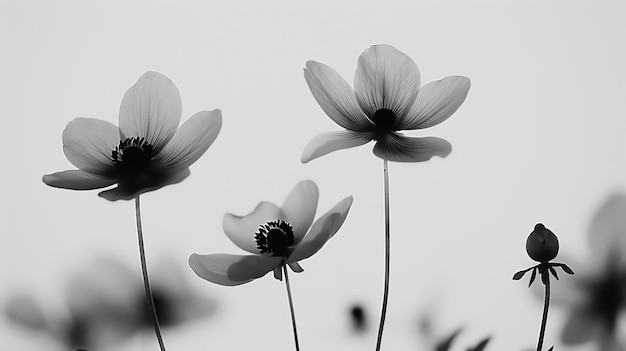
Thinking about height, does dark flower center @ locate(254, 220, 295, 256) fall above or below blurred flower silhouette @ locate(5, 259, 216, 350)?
above

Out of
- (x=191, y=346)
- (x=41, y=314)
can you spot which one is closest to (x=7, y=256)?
(x=41, y=314)

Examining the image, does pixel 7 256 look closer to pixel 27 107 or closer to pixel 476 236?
pixel 27 107

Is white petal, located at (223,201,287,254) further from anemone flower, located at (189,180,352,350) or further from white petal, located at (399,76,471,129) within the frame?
white petal, located at (399,76,471,129)

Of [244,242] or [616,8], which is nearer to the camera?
[244,242]

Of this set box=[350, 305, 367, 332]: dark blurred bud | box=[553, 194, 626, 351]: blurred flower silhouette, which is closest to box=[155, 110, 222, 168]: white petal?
box=[350, 305, 367, 332]: dark blurred bud

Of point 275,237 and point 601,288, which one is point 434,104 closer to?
point 275,237
